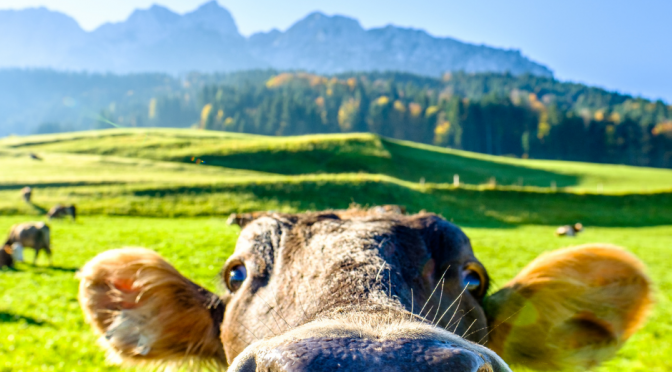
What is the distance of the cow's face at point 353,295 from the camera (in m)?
1.40

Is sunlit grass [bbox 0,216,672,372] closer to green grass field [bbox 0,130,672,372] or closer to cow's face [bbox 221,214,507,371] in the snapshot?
green grass field [bbox 0,130,672,372]

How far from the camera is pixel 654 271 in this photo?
15602 millimetres

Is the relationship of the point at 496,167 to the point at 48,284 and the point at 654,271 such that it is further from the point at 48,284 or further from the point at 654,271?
the point at 48,284

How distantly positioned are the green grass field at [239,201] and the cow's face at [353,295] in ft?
4.75

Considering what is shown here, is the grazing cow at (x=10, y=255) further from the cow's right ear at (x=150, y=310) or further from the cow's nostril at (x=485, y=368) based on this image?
the cow's nostril at (x=485, y=368)

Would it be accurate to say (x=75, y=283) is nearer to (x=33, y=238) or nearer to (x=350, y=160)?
(x=33, y=238)

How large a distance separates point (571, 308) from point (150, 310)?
126 inches

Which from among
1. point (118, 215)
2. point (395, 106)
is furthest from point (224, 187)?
point (395, 106)

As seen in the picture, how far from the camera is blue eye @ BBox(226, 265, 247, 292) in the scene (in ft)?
9.27

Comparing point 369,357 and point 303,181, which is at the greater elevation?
point 369,357

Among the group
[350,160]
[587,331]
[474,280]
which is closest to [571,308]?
[587,331]

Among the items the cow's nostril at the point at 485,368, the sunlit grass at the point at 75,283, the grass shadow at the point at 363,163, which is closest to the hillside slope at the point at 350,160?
the grass shadow at the point at 363,163

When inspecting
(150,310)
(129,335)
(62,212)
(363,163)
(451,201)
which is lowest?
(62,212)

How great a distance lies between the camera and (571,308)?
3.16 meters
